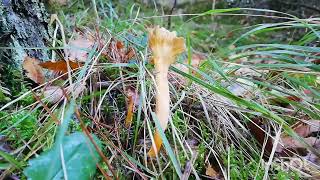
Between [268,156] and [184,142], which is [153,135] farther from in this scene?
[268,156]

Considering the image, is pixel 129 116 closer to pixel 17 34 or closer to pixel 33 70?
pixel 33 70

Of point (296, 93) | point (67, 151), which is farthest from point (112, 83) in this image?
point (296, 93)

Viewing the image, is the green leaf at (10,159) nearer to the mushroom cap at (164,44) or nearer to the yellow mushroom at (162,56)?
the yellow mushroom at (162,56)

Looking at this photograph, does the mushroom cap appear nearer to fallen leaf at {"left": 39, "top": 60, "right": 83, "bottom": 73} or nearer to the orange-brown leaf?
the orange-brown leaf

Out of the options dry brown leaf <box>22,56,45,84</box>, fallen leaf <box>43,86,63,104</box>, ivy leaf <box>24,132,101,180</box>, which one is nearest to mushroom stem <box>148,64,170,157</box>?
ivy leaf <box>24,132,101,180</box>

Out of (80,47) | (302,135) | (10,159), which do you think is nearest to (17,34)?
(80,47)
